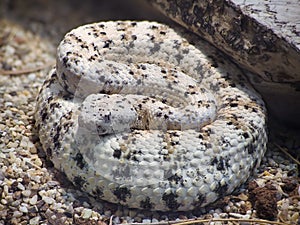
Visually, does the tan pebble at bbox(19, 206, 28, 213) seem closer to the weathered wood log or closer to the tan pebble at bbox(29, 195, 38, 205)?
the tan pebble at bbox(29, 195, 38, 205)

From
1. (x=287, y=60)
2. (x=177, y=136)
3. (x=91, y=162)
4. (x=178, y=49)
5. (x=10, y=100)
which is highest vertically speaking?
(x=287, y=60)

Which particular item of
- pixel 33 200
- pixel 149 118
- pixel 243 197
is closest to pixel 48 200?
pixel 33 200

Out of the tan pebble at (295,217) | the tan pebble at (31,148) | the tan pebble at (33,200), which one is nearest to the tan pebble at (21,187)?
the tan pebble at (33,200)

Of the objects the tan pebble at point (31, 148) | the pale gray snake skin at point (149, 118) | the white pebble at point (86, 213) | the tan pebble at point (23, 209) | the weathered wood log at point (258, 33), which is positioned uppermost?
the weathered wood log at point (258, 33)

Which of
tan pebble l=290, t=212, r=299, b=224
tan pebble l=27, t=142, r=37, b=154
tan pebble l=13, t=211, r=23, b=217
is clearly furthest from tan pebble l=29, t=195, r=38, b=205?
tan pebble l=290, t=212, r=299, b=224

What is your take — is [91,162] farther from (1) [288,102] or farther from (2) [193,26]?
Answer: (1) [288,102]

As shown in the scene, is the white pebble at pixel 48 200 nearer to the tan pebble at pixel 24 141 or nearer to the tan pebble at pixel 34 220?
the tan pebble at pixel 34 220

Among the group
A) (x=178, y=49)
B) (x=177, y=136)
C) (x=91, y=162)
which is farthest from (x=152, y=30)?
(x=91, y=162)
